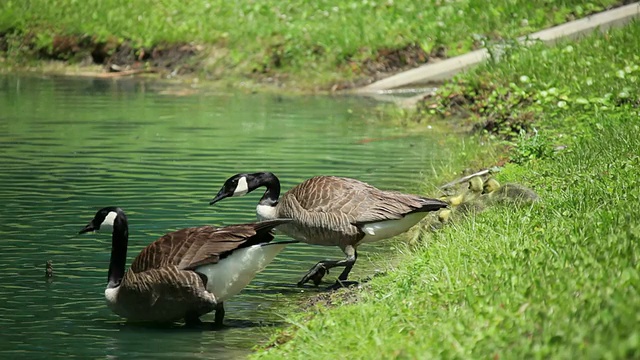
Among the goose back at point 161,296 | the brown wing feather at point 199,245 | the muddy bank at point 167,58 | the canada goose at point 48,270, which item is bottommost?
the muddy bank at point 167,58

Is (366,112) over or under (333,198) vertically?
under

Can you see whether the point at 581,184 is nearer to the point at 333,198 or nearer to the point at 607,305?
the point at 333,198

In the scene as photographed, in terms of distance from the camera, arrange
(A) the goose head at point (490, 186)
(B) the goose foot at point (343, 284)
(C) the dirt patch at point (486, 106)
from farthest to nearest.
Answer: (C) the dirt patch at point (486, 106)
(A) the goose head at point (490, 186)
(B) the goose foot at point (343, 284)

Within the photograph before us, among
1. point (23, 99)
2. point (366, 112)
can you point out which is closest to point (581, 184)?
point (366, 112)

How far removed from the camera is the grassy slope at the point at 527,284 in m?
5.36

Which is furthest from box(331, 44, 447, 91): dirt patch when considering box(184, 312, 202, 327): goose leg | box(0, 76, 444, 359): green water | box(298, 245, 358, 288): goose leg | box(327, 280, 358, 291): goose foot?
box(184, 312, 202, 327): goose leg

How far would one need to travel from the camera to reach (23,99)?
2292cm

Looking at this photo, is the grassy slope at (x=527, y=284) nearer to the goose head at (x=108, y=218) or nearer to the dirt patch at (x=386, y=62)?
the goose head at (x=108, y=218)

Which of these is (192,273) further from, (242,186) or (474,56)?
(474,56)

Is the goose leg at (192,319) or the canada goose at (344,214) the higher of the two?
the canada goose at (344,214)

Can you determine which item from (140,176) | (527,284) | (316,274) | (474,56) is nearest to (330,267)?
(316,274)

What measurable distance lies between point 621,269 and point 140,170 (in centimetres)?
997

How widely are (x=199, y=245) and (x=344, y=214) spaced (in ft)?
5.73

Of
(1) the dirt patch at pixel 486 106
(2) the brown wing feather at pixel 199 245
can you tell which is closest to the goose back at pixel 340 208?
(2) the brown wing feather at pixel 199 245
